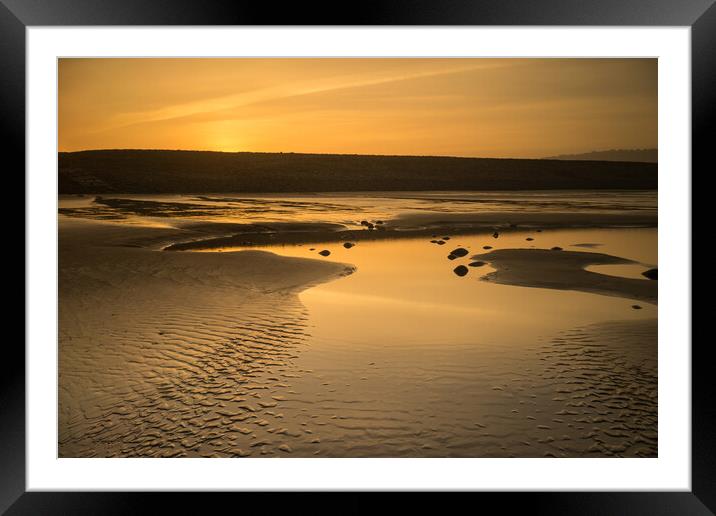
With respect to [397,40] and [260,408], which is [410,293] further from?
[397,40]

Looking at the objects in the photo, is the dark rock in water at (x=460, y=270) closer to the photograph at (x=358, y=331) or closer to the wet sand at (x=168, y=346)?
the photograph at (x=358, y=331)

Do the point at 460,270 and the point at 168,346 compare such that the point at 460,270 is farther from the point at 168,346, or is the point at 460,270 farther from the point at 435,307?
the point at 168,346

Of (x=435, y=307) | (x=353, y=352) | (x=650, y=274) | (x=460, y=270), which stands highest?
(x=460, y=270)

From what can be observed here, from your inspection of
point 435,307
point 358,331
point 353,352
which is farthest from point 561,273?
point 353,352

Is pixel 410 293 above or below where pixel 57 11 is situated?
below

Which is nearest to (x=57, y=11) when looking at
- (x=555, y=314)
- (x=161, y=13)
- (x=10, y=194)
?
(x=161, y=13)

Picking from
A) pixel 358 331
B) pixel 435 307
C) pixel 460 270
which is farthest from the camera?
pixel 460 270
